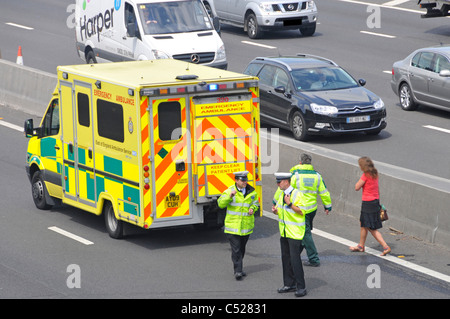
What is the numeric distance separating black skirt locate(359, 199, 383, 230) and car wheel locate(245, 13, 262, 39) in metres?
19.0

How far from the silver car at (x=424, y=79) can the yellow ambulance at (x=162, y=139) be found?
9259mm

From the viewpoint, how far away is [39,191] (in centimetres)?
1631

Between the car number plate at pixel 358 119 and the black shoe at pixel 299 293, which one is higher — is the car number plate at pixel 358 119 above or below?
above

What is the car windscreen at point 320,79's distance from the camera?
67.8 feet

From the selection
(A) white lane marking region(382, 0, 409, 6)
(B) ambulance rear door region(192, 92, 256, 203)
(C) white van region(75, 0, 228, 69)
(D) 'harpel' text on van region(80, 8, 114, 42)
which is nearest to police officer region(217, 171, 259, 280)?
(B) ambulance rear door region(192, 92, 256, 203)

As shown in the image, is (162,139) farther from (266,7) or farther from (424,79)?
(266,7)

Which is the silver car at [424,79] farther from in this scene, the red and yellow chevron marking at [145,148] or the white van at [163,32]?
the red and yellow chevron marking at [145,148]

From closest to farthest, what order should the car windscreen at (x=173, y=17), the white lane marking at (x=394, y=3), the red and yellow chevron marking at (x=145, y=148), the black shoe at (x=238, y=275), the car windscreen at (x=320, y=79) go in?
the black shoe at (x=238, y=275) < the red and yellow chevron marking at (x=145, y=148) < the car windscreen at (x=320, y=79) < the car windscreen at (x=173, y=17) < the white lane marking at (x=394, y=3)

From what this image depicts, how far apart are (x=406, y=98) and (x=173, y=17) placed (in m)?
6.20

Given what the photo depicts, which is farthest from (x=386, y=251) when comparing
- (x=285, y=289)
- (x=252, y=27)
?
(x=252, y=27)

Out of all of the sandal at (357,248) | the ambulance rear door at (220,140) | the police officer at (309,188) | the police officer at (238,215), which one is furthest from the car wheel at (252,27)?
the police officer at (238,215)

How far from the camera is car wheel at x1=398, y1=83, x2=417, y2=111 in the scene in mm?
23344

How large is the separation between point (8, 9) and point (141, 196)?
90.6 feet

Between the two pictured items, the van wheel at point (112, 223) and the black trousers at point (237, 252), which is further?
the van wheel at point (112, 223)
